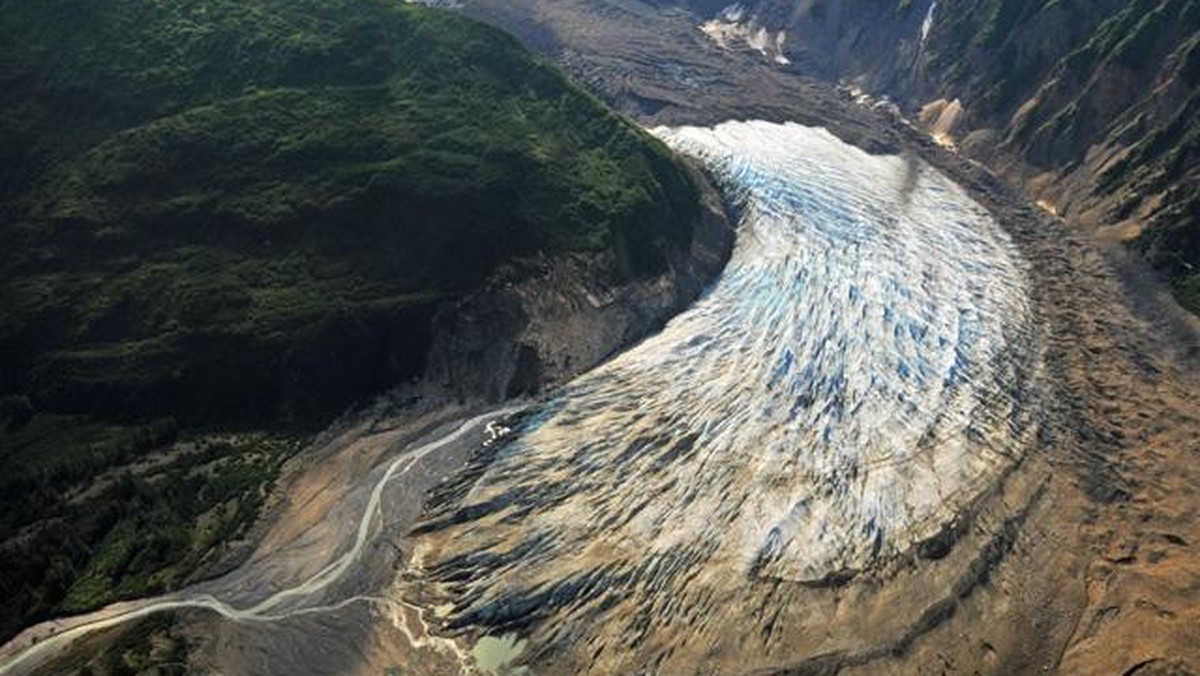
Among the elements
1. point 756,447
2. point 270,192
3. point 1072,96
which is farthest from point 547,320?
point 1072,96

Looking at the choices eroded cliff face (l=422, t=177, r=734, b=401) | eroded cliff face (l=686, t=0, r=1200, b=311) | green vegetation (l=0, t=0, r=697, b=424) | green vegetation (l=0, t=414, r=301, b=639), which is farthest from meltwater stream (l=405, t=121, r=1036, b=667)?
eroded cliff face (l=686, t=0, r=1200, b=311)

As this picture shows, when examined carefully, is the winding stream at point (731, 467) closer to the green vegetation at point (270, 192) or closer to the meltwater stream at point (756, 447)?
the meltwater stream at point (756, 447)

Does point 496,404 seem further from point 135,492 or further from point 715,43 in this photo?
point 715,43

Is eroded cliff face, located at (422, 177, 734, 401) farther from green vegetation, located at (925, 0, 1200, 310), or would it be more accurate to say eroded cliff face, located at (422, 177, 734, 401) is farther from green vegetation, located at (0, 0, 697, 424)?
green vegetation, located at (925, 0, 1200, 310)

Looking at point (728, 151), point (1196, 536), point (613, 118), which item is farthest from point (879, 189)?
point (1196, 536)

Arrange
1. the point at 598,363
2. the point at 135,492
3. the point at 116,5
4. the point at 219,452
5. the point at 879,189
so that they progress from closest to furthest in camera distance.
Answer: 1. the point at 135,492
2. the point at 219,452
3. the point at 598,363
4. the point at 116,5
5. the point at 879,189
